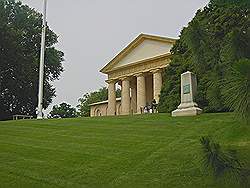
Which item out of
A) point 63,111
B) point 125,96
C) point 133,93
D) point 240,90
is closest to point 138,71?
point 125,96

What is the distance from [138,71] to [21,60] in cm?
1478

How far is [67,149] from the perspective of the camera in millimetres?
10859

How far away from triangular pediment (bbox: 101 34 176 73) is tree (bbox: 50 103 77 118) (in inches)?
440

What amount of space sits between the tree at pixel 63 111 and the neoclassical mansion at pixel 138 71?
33.5 ft

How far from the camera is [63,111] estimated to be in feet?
198

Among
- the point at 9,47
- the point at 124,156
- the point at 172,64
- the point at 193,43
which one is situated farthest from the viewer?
the point at 9,47

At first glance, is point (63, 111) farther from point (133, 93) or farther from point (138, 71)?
point (138, 71)

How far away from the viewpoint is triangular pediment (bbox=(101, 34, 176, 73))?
4412 centimetres

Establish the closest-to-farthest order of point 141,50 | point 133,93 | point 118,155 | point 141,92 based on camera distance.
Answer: point 118,155 < point 141,92 < point 141,50 < point 133,93

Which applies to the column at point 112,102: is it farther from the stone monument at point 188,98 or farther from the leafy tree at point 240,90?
the leafy tree at point 240,90

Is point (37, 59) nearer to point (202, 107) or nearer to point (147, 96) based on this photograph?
point (147, 96)

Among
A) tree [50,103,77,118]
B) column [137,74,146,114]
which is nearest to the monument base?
column [137,74,146,114]

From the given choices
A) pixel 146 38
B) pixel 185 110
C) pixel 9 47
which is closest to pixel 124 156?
pixel 185 110

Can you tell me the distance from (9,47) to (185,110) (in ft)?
72.3
